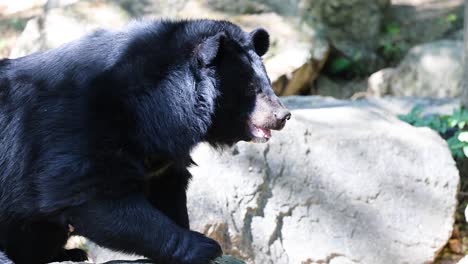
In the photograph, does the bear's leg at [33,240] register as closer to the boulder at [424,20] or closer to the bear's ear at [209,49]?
the bear's ear at [209,49]

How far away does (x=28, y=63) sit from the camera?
4.04 m

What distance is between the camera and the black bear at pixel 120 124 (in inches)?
144

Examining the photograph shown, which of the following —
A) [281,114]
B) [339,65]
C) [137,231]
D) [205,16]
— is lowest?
[339,65]

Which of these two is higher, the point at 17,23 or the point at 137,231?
the point at 137,231

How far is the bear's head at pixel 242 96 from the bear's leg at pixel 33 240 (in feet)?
3.17

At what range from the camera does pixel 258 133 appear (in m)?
4.10

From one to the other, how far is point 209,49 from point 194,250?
3.30ft

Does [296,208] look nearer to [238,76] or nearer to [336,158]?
[336,158]

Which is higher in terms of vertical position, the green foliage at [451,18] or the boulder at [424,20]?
the green foliage at [451,18]

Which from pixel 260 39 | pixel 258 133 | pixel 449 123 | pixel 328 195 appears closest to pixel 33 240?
pixel 258 133

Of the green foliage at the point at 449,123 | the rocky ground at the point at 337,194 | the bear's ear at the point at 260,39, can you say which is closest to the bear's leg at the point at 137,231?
the rocky ground at the point at 337,194

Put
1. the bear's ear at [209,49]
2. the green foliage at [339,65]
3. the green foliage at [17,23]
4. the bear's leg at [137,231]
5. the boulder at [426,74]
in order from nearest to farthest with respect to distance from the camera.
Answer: the bear's leg at [137,231] < the bear's ear at [209,49] < the boulder at [426,74] < the green foliage at [339,65] < the green foliage at [17,23]

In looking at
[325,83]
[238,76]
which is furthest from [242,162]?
[325,83]

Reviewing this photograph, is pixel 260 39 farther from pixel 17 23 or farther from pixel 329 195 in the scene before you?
pixel 17 23
